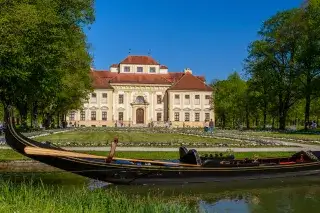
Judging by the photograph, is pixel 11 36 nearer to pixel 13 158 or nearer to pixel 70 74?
pixel 13 158

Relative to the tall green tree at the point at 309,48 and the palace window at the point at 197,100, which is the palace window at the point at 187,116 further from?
the tall green tree at the point at 309,48

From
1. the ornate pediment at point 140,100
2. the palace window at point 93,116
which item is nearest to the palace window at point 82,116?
the palace window at point 93,116

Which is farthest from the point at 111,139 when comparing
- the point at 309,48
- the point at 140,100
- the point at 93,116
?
the point at 140,100

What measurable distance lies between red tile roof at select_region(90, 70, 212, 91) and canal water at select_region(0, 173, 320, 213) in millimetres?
76947

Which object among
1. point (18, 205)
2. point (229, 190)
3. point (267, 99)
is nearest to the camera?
point (18, 205)

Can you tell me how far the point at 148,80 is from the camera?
94.9 m

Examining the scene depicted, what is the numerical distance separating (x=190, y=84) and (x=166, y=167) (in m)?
81.0

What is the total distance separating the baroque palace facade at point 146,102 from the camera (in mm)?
93062

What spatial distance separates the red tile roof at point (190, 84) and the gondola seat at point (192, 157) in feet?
256

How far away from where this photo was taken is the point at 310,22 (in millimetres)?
50750

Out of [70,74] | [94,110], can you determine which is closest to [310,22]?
[70,74]

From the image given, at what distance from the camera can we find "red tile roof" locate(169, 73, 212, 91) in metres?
94.1

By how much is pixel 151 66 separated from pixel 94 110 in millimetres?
15792

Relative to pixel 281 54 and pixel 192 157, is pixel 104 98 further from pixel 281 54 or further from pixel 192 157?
pixel 192 157
